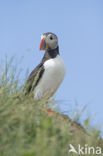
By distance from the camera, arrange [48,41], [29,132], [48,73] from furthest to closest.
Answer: [48,41] → [48,73] → [29,132]

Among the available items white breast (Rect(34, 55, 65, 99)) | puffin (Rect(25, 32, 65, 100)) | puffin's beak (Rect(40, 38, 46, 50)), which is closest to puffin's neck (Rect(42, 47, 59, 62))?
puffin (Rect(25, 32, 65, 100))

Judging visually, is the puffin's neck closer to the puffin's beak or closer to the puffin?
the puffin

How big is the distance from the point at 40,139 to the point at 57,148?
24.7 inches

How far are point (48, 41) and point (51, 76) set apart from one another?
3.01 feet

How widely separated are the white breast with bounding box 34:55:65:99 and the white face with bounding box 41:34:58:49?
18.0 inches

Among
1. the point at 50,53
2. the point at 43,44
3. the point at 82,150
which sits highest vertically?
the point at 43,44

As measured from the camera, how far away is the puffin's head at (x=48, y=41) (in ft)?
29.3

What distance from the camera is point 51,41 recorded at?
29.6ft

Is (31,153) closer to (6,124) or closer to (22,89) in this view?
(6,124)

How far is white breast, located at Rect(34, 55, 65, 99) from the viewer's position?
8672 millimetres

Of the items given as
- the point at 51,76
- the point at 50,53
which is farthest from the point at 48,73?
A: the point at 50,53

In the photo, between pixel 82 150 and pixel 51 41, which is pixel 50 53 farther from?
pixel 82 150

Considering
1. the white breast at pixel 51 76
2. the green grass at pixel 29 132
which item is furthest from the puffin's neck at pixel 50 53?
the green grass at pixel 29 132

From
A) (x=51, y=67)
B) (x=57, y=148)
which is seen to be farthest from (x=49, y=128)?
(x=51, y=67)
